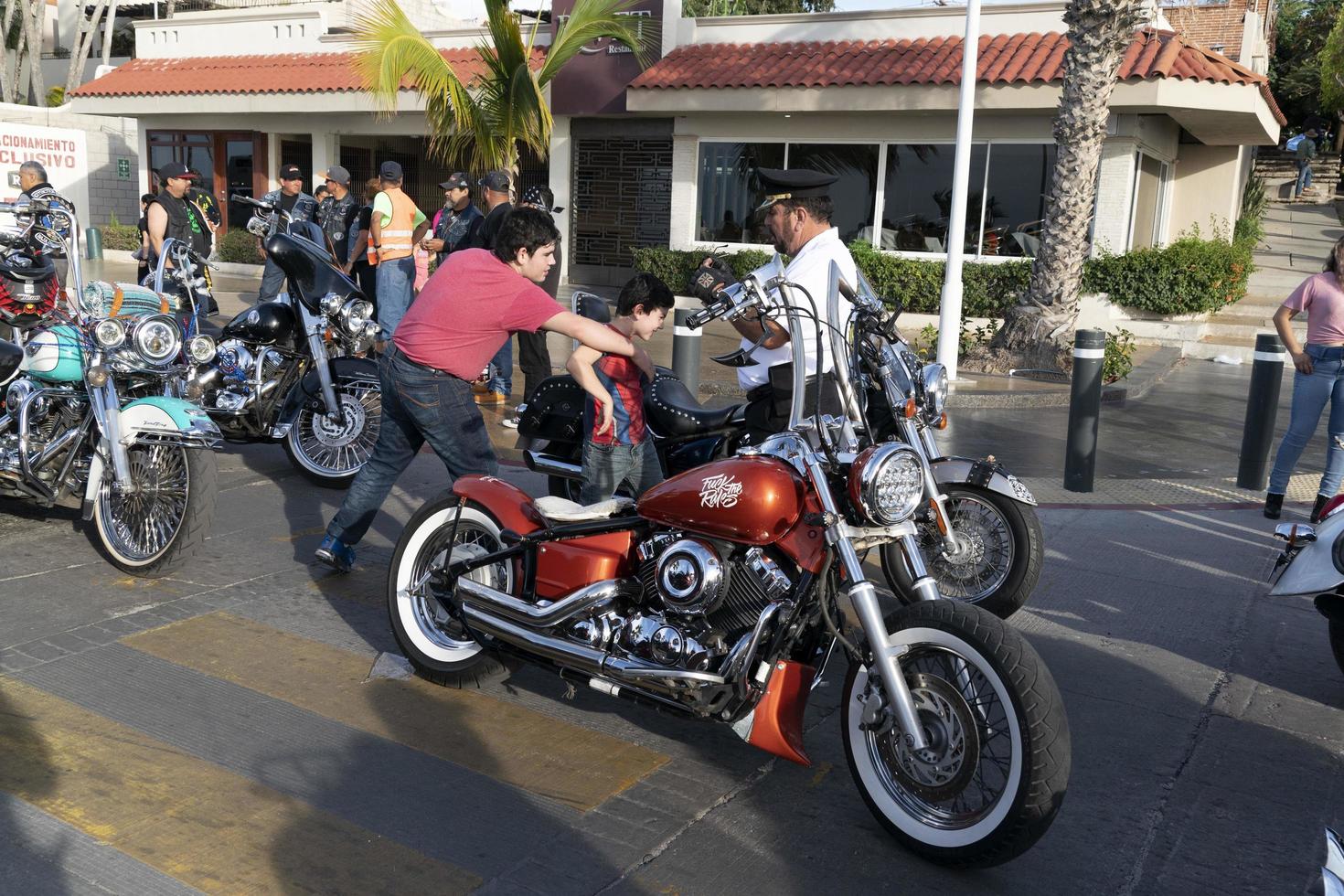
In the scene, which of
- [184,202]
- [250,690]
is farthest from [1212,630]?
[184,202]

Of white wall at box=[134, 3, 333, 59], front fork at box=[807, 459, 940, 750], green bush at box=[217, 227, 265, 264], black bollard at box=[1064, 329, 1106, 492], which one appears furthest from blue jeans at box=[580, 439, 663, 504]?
white wall at box=[134, 3, 333, 59]

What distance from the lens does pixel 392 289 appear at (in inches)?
435

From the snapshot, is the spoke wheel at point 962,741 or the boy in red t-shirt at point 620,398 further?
the boy in red t-shirt at point 620,398

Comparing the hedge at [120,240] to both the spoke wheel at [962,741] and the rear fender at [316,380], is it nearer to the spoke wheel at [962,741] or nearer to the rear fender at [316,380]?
the rear fender at [316,380]

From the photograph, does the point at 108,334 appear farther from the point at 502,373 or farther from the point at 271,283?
the point at 271,283

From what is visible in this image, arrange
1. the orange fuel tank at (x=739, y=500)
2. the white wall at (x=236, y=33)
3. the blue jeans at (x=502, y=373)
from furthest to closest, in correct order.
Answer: the white wall at (x=236, y=33) → the blue jeans at (x=502, y=373) → the orange fuel tank at (x=739, y=500)

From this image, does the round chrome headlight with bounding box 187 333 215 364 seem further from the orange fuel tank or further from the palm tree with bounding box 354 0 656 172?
the palm tree with bounding box 354 0 656 172

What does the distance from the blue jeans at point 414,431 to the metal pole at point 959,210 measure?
23.5ft

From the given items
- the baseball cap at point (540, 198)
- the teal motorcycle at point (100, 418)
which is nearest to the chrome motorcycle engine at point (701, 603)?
the teal motorcycle at point (100, 418)

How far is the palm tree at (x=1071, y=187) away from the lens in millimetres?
12844

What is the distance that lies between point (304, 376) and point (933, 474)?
4.34 metres

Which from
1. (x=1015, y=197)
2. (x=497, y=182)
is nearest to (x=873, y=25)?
(x=1015, y=197)

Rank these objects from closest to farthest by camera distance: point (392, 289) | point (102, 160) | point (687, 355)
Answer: point (687, 355)
point (392, 289)
point (102, 160)

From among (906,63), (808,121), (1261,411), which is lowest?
(1261,411)
